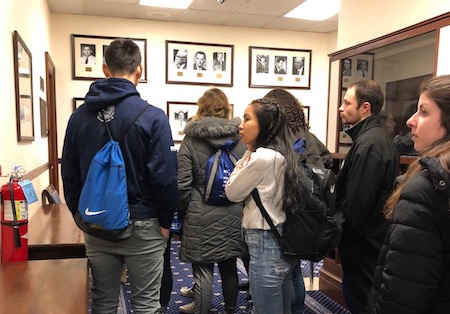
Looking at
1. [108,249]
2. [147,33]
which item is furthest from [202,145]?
[147,33]

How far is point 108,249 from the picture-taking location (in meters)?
1.59

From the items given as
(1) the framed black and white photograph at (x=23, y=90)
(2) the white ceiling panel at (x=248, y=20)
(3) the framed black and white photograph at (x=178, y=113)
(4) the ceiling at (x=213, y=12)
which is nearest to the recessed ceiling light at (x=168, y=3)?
(4) the ceiling at (x=213, y=12)

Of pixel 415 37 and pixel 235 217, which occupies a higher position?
pixel 415 37

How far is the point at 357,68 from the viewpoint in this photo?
3.14 meters

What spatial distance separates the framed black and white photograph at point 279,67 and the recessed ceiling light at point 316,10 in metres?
0.69

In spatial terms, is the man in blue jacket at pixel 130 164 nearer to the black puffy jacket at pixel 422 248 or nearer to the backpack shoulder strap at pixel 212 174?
the backpack shoulder strap at pixel 212 174

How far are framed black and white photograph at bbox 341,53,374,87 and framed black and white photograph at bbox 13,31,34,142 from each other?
2471 millimetres

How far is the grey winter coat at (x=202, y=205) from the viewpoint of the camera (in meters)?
2.24

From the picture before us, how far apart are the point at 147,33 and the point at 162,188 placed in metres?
4.11

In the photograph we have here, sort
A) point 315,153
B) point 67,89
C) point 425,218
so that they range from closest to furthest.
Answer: point 425,218, point 315,153, point 67,89

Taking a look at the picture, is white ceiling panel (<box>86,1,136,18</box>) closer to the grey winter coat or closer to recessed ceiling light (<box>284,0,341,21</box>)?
recessed ceiling light (<box>284,0,341,21</box>)

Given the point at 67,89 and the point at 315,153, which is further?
the point at 67,89

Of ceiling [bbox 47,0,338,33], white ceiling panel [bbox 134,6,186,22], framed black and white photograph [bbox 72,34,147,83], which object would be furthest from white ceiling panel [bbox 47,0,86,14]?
white ceiling panel [bbox 134,6,186,22]

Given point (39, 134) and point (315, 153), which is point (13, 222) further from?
point (39, 134)
